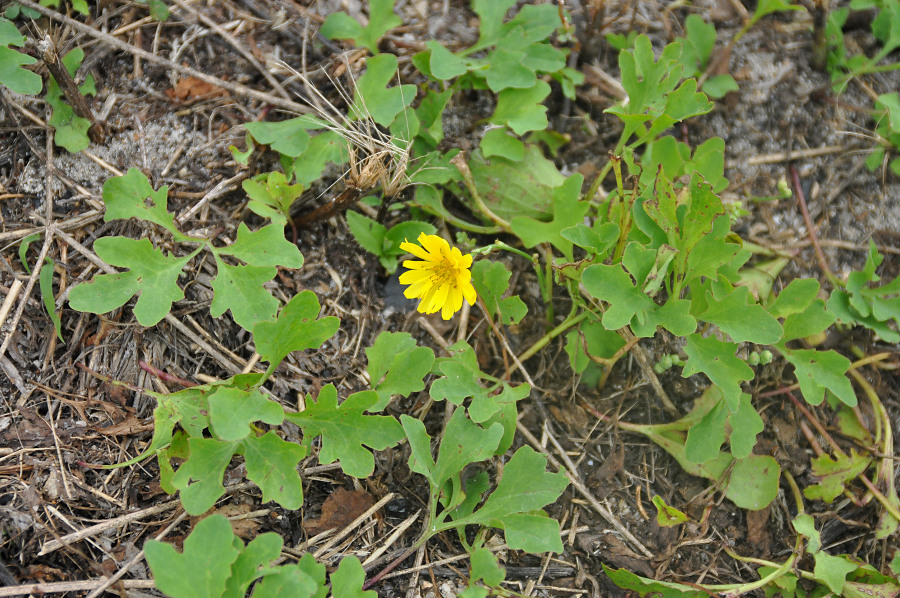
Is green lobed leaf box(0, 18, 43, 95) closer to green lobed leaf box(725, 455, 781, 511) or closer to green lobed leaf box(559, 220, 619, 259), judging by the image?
green lobed leaf box(559, 220, 619, 259)

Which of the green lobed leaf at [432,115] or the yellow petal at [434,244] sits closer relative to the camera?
the yellow petal at [434,244]

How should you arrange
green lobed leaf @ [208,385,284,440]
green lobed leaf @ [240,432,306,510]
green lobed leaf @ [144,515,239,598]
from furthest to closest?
green lobed leaf @ [240,432,306,510] → green lobed leaf @ [208,385,284,440] → green lobed leaf @ [144,515,239,598]

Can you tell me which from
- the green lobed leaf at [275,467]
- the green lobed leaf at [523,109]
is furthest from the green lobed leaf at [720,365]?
the green lobed leaf at [275,467]

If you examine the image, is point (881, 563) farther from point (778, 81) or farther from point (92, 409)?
point (92, 409)

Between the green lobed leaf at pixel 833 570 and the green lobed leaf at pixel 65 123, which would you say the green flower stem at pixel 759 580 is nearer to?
the green lobed leaf at pixel 833 570

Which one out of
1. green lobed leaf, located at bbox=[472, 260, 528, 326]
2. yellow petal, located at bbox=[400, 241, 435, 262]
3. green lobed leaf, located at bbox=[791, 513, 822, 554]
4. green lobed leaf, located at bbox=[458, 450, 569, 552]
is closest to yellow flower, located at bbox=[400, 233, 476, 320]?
yellow petal, located at bbox=[400, 241, 435, 262]

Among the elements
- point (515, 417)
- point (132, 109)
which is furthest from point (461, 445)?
point (132, 109)

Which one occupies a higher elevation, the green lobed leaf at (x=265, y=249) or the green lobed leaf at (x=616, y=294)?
the green lobed leaf at (x=265, y=249)
